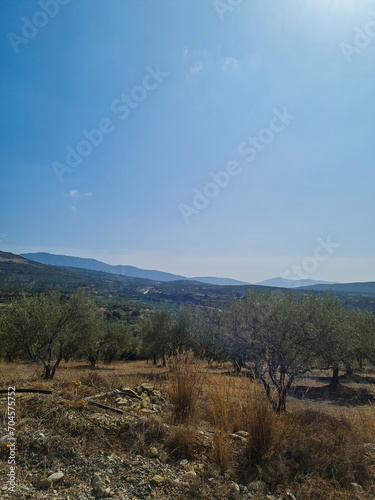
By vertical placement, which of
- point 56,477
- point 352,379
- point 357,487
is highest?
point 56,477

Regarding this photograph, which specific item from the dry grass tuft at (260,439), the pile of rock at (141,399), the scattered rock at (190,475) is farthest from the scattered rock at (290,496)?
the pile of rock at (141,399)

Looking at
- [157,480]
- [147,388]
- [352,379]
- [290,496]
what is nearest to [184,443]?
Answer: [157,480]

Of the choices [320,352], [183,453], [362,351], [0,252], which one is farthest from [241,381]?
[0,252]

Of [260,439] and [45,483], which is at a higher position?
[260,439]

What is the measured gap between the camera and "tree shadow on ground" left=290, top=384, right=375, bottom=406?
52.1 feet

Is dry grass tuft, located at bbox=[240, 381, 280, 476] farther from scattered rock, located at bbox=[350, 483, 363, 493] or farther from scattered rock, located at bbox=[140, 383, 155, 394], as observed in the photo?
scattered rock, located at bbox=[140, 383, 155, 394]

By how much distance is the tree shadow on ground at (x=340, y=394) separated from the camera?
1588cm

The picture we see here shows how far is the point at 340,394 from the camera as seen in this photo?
1786 centimetres

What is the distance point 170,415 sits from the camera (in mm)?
4512

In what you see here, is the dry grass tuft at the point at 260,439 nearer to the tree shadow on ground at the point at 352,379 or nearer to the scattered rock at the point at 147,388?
the scattered rock at the point at 147,388

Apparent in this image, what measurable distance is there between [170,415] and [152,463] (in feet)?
3.90

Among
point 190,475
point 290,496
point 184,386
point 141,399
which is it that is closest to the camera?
point 290,496

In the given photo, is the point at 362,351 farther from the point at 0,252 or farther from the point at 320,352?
the point at 0,252

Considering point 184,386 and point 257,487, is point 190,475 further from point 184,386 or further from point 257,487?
point 184,386
